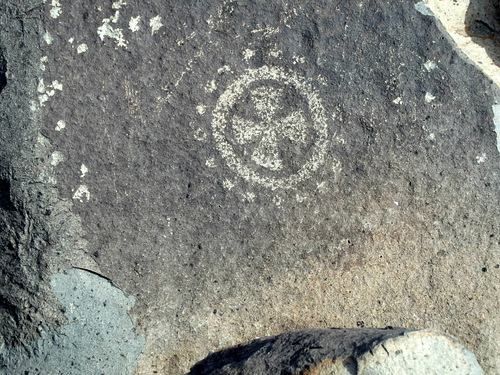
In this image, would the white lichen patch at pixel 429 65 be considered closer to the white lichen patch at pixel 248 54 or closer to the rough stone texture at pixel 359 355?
the white lichen patch at pixel 248 54

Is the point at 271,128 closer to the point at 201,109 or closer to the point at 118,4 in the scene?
the point at 201,109

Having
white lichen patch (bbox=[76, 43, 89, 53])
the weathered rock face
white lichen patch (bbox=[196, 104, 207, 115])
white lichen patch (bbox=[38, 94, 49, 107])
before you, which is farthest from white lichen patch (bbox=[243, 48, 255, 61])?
white lichen patch (bbox=[38, 94, 49, 107])

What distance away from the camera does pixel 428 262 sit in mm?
1512

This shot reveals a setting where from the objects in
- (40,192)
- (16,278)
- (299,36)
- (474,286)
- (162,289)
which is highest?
(299,36)

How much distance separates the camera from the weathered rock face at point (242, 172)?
1.42 metres

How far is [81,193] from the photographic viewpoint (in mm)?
1422

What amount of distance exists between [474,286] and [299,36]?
0.77 meters

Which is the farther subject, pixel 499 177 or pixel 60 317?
pixel 499 177

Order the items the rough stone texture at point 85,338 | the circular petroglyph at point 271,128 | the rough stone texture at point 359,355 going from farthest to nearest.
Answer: the circular petroglyph at point 271,128, the rough stone texture at point 85,338, the rough stone texture at point 359,355

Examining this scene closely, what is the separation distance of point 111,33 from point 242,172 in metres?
0.46

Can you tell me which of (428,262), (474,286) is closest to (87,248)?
(428,262)

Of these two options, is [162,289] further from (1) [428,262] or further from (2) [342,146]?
(1) [428,262]

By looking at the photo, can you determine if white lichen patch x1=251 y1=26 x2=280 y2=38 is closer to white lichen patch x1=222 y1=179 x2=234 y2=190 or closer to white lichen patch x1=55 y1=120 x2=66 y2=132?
white lichen patch x1=222 y1=179 x2=234 y2=190

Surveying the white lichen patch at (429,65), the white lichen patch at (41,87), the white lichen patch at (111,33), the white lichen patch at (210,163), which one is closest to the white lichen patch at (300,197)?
the white lichen patch at (210,163)
